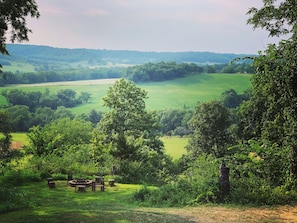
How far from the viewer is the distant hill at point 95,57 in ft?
437

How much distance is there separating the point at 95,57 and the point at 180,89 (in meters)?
66.3

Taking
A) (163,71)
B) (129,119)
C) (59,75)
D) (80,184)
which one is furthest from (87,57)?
(80,184)

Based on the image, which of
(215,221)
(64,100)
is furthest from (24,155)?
(64,100)

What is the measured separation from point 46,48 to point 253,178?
138 meters

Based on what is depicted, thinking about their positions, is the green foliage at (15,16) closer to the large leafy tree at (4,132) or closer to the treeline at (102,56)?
the large leafy tree at (4,132)

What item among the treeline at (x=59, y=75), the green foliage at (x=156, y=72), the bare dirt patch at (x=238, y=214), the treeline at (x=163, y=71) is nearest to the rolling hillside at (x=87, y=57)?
the treeline at (x=59, y=75)

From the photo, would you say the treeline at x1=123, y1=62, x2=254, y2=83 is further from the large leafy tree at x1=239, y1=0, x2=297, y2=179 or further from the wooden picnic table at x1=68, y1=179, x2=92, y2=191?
the large leafy tree at x1=239, y1=0, x2=297, y2=179

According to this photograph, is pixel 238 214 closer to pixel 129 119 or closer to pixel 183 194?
pixel 183 194

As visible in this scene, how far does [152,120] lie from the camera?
4512cm

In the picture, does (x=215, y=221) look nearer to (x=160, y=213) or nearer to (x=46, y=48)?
(x=160, y=213)

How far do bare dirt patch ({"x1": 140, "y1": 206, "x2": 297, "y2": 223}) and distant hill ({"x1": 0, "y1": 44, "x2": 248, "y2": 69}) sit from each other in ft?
389

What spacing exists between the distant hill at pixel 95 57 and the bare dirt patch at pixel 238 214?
4672 inches

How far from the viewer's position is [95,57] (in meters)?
149

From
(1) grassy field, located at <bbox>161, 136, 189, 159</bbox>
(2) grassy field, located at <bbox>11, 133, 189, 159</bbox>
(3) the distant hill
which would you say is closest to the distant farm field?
(1) grassy field, located at <bbox>161, 136, 189, 159</bbox>
